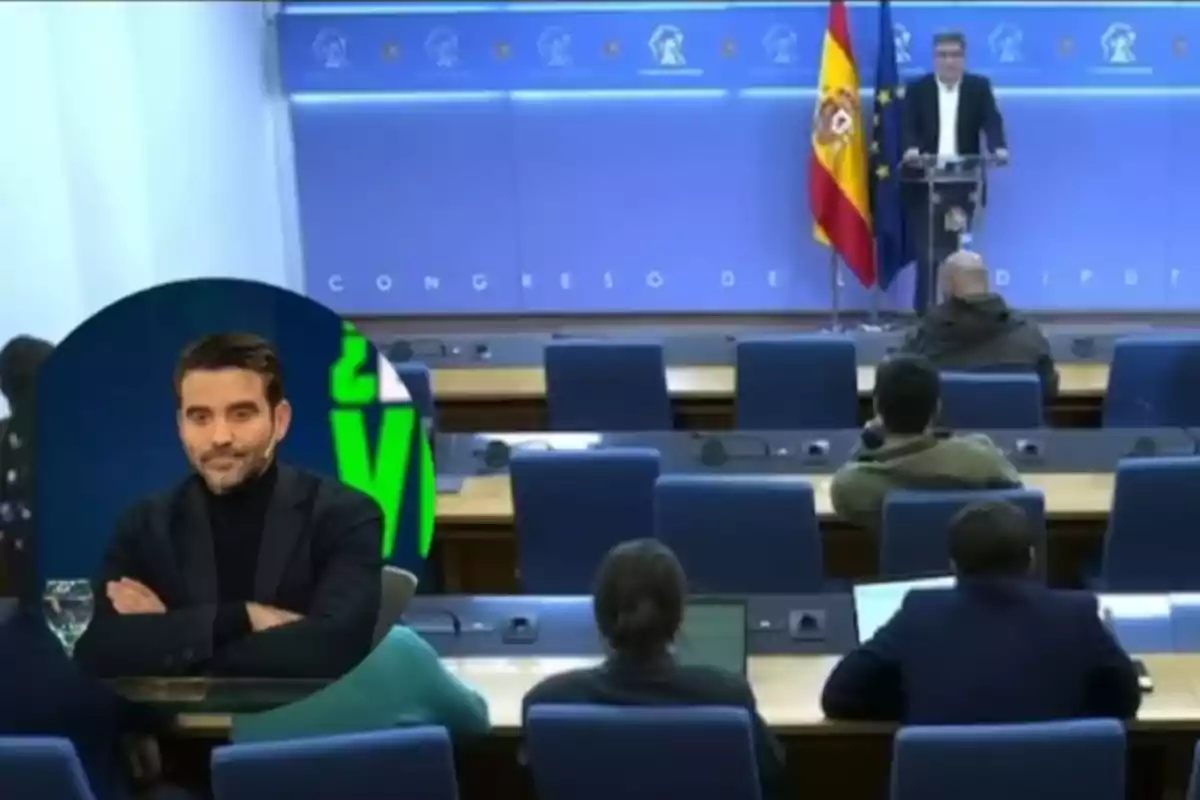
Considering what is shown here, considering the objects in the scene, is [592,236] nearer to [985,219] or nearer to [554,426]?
[985,219]

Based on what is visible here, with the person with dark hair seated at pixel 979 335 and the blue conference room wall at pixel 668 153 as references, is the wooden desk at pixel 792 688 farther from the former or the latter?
the blue conference room wall at pixel 668 153

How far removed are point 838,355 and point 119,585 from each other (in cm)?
448

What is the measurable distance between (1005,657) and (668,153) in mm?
5894

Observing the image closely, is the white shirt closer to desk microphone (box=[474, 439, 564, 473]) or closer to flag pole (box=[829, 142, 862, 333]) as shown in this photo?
flag pole (box=[829, 142, 862, 333])

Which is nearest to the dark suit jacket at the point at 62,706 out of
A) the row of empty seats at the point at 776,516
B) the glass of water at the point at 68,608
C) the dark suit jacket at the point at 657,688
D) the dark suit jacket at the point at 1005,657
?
the glass of water at the point at 68,608

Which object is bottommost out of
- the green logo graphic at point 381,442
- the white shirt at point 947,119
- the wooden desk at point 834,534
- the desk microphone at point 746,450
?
the wooden desk at point 834,534

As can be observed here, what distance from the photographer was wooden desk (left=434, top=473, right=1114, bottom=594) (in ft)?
13.0

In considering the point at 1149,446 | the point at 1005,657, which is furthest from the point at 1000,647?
the point at 1149,446

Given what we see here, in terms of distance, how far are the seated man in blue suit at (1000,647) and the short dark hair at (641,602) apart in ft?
1.42

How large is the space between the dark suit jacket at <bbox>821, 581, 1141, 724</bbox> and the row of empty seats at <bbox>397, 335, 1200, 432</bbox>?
2649mm

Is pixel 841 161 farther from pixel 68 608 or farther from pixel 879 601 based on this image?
pixel 68 608

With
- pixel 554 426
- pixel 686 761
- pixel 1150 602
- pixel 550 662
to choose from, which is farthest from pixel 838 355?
pixel 686 761

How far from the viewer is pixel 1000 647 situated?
101 inches

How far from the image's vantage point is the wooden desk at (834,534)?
396 centimetres
